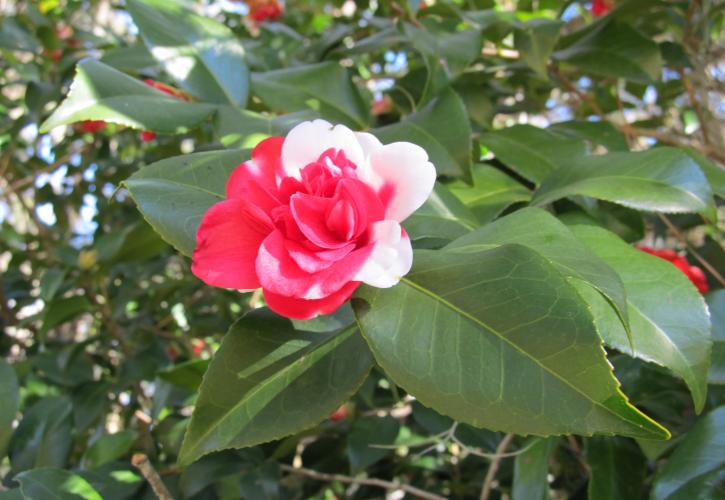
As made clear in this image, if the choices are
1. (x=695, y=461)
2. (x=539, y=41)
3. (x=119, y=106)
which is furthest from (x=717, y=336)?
(x=119, y=106)

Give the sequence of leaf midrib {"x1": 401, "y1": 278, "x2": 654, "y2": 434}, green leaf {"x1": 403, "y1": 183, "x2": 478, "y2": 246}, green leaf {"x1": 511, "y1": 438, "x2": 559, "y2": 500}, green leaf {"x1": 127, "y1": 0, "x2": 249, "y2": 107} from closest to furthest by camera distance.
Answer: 1. leaf midrib {"x1": 401, "y1": 278, "x2": 654, "y2": 434}
2. green leaf {"x1": 403, "y1": 183, "x2": 478, "y2": 246}
3. green leaf {"x1": 511, "y1": 438, "x2": 559, "y2": 500}
4. green leaf {"x1": 127, "y1": 0, "x2": 249, "y2": 107}

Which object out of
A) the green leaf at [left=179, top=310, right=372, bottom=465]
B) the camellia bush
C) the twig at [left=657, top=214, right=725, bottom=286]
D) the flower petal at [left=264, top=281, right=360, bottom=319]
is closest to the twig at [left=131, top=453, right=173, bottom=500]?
the camellia bush

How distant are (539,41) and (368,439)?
1.82ft

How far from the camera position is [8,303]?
1512mm

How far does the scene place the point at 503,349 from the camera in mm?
366

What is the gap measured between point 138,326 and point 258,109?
639 millimetres

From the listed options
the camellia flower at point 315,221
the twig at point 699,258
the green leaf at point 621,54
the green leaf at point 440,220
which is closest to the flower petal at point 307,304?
the camellia flower at point 315,221

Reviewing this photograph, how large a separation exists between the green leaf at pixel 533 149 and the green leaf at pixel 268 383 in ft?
1.08

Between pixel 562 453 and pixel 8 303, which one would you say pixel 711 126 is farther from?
pixel 8 303

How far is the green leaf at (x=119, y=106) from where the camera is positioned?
0.57 meters

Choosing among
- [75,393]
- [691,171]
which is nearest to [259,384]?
[691,171]

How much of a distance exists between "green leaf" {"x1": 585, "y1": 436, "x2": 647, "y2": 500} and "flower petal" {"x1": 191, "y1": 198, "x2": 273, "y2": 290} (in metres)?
0.44

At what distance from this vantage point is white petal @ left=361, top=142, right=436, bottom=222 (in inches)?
15.9

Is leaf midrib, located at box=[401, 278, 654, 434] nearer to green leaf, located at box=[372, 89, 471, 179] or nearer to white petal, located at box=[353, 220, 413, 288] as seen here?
white petal, located at box=[353, 220, 413, 288]
